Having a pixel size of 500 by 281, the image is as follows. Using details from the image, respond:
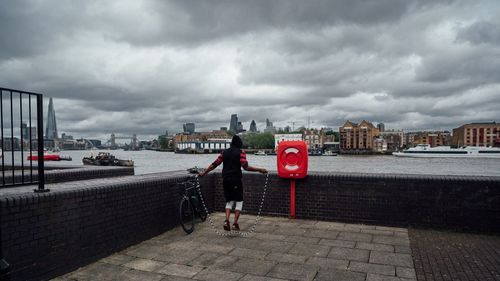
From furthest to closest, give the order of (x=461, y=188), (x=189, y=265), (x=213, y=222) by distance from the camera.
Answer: (x=213, y=222) < (x=461, y=188) < (x=189, y=265)

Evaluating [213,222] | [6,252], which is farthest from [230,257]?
[6,252]

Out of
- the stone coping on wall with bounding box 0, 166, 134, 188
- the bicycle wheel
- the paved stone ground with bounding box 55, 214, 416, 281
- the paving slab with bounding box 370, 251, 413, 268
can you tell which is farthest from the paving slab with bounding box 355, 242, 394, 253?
the stone coping on wall with bounding box 0, 166, 134, 188

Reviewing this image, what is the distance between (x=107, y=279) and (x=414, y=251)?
413 centimetres

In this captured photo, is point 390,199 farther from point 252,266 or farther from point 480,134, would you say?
point 480,134

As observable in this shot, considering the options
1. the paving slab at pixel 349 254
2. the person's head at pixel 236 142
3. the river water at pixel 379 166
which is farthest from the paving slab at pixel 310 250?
the river water at pixel 379 166

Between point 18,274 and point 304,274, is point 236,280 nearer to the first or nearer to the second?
point 304,274

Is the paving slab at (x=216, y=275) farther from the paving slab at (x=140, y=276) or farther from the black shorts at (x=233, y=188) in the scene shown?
the black shorts at (x=233, y=188)

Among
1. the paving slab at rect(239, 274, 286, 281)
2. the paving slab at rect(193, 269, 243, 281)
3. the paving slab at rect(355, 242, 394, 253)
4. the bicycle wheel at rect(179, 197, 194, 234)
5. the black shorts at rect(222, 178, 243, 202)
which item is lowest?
the paving slab at rect(355, 242, 394, 253)

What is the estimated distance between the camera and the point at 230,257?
4871mm

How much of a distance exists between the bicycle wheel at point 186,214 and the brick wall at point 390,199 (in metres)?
1.68

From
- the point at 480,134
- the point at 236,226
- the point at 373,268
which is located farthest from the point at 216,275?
the point at 480,134

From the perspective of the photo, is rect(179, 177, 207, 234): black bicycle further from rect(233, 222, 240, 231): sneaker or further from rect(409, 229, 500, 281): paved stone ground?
rect(409, 229, 500, 281): paved stone ground

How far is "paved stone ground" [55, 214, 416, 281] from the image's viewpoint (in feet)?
13.8

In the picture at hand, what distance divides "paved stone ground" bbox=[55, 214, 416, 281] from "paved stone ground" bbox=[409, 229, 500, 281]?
18cm
